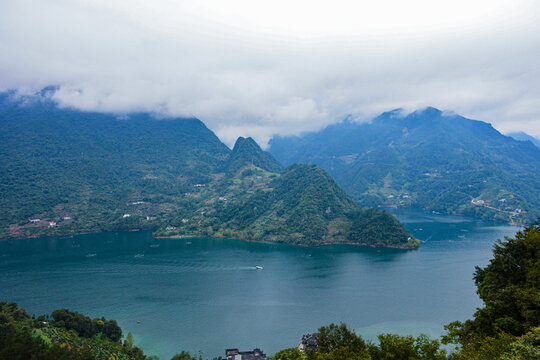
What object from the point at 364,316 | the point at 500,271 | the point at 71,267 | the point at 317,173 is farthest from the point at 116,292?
A: the point at 317,173

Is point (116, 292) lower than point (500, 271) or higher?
lower

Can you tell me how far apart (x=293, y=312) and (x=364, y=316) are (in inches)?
390

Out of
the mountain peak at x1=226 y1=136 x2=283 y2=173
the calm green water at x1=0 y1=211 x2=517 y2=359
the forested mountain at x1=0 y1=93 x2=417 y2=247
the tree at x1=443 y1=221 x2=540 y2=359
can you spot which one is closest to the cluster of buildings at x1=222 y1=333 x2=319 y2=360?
the calm green water at x1=0 y1=211 x2=517 y2=359

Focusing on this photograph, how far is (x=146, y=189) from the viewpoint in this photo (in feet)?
474

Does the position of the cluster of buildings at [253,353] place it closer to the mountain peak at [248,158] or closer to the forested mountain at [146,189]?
the forested mountain at [146,189]

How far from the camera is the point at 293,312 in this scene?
1722 inches

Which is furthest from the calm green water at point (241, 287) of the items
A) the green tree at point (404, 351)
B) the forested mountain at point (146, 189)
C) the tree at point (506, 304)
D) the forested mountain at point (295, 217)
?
the green tree at point (404, 351)

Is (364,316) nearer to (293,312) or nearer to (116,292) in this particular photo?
(293,312)

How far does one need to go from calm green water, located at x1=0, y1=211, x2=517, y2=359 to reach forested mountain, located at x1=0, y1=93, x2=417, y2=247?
14.0 metres

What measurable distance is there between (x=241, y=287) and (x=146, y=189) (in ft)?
349

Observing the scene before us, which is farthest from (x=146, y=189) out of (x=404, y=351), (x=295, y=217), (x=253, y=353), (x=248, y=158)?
(x=404, y=351)

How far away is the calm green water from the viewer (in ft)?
129

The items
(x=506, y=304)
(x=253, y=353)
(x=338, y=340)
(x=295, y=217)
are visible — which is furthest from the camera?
(x=295, y=217)

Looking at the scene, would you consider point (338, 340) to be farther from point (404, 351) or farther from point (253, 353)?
point (253, 353)
